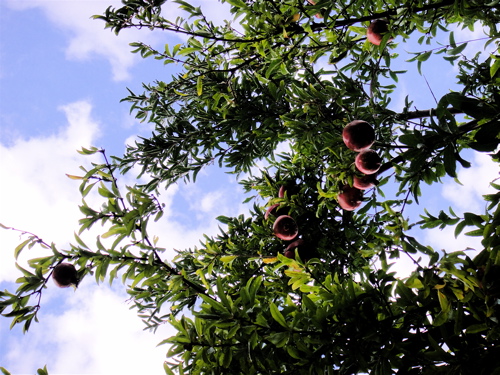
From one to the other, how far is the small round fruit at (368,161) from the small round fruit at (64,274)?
1.78m

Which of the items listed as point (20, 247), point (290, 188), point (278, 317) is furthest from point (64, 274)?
point (290, 188)

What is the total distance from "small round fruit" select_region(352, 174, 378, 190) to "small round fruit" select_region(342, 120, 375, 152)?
0.88ft

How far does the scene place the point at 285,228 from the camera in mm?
3115

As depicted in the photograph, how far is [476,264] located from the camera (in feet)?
5.06

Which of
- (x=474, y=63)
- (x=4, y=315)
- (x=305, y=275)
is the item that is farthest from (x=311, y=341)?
(x=474, y=63)

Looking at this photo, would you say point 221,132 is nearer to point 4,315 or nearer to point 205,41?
point 205,41

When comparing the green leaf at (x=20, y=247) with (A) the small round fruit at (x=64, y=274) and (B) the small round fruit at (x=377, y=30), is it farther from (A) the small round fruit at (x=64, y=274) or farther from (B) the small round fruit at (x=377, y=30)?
(B) the small round fruit at (x=377, y=30)

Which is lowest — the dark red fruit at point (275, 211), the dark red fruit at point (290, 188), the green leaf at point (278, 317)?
the green leaf at point (278, 317)

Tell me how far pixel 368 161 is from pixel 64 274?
1.89 m

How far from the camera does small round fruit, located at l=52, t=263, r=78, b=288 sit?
78.8 inches

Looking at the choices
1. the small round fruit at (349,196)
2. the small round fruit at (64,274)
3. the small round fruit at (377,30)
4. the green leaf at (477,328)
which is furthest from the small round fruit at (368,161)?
the small round fruit at (64,274)

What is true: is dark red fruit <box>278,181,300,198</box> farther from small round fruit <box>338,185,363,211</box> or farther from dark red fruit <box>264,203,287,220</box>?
small round fruit <box>338,185,363,211</box>

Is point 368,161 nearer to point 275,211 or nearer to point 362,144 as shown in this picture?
point 362,144

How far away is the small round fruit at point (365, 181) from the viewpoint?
251cm
